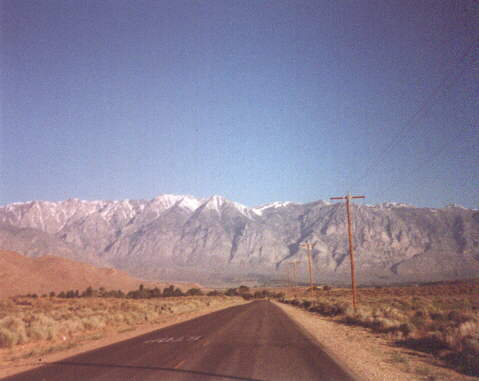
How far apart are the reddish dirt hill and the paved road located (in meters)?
73.4

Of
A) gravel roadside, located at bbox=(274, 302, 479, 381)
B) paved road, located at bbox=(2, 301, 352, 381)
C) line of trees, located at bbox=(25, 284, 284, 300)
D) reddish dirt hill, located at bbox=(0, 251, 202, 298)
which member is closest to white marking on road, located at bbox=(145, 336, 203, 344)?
paved road, located at bbox=(2, 301, 352, 381)

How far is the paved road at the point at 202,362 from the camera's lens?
473 inches

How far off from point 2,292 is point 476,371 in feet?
282

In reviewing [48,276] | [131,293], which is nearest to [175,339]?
[131,293]

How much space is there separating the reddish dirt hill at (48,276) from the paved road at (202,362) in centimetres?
7337

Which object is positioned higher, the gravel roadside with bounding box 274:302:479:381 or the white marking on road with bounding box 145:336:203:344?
the gravel roadside with bounding box 274:302:479:381

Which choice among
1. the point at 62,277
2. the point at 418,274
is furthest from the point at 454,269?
the point at 62,277

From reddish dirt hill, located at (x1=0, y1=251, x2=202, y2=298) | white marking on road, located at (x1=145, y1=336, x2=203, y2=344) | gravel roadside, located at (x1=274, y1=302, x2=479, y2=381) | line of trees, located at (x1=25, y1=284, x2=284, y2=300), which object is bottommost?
white marking on road, located at (x1=145, y1=336, x2=203, y2=344)

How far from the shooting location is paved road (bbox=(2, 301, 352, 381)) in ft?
39.4

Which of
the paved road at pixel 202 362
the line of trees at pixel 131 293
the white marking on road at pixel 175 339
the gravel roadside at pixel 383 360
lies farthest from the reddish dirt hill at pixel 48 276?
the gravel roadside at pixel 383 360

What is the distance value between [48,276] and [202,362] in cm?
9923

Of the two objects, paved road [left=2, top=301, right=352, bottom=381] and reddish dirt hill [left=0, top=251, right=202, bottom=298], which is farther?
reddish dirt hill [left=0, top=251, right=202, bottom=298]

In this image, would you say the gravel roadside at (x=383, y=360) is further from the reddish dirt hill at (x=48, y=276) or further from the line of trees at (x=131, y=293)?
the reddish dirt hill at (x=48, y=276)

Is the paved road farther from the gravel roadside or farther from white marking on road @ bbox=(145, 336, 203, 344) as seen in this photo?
the gravel roadside
